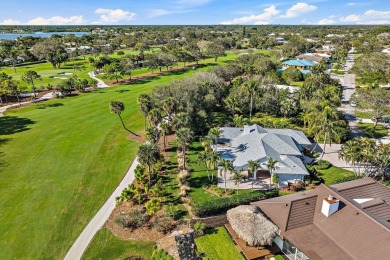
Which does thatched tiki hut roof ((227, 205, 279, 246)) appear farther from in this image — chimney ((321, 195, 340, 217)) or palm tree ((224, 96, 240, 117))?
palm tree ((224, 96, 240, 117))

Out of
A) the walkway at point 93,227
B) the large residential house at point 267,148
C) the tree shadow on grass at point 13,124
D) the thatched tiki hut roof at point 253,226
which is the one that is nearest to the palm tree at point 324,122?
the large residential house at point 267,148

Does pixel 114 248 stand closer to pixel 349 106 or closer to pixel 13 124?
pixel 13 124

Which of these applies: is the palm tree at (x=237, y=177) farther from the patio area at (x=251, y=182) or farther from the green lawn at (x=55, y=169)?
the green lawn at (x=55, y=169)

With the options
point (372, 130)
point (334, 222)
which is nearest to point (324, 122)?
point (372, 130)

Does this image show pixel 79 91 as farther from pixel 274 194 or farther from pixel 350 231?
pixel 350 231

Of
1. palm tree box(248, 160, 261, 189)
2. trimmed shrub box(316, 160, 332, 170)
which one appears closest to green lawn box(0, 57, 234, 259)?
palm tree box(248, 160, 261, 189)

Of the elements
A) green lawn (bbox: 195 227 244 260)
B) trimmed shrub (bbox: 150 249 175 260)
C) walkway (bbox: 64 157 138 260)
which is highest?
trimmed shrub (bbox: 150 249 175 260)
